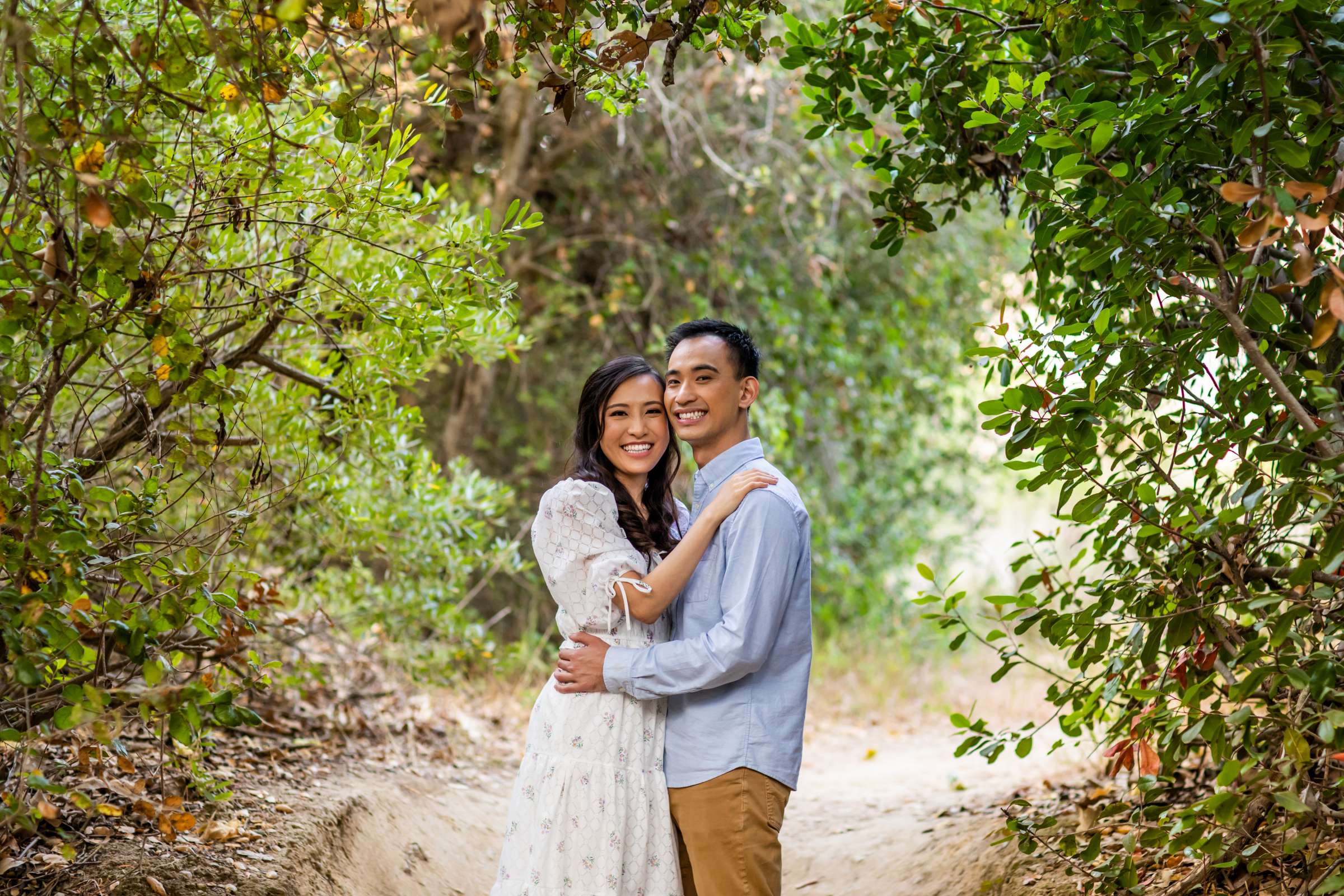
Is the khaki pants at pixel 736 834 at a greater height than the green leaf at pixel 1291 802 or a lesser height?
lesser

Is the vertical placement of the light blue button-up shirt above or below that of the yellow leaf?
below

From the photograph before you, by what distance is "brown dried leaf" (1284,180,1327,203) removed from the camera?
1859 mm

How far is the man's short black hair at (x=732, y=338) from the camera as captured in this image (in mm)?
3170

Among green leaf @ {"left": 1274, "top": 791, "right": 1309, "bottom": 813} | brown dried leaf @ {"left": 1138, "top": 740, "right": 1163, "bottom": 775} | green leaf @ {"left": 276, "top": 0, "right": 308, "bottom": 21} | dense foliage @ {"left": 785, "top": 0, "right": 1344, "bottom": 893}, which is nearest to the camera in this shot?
green leaf @ {"left": 276, "top": 0, "right": 308, "bottom": 21}

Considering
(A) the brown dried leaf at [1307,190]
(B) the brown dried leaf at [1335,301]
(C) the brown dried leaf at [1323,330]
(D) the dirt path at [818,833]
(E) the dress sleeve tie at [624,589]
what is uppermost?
(A) the brown dried leaf at [1307,190]

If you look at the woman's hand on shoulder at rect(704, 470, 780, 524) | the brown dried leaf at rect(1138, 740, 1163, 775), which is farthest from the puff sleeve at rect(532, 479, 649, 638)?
the brown dried leaf at rect(1138, 740, 1163, 775)

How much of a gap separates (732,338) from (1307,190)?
5.27 feet

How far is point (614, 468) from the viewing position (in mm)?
3268

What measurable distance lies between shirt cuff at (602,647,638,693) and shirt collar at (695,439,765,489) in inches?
22.1

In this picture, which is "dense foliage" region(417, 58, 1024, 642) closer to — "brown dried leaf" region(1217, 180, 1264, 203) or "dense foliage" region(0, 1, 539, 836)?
"dense foliage" region(0, 1, 539, 836)

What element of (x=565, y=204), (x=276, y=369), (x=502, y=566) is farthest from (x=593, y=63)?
(x=565, y=204)

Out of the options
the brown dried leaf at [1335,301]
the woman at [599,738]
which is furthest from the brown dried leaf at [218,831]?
the brown dried leaf at [1335,301]

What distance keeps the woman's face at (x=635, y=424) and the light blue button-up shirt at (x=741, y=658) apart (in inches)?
15.4

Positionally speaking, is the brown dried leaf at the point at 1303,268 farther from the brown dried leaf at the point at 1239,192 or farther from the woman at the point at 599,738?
the woman at the point at 599,738
